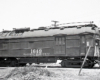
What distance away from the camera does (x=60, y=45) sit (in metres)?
17.1

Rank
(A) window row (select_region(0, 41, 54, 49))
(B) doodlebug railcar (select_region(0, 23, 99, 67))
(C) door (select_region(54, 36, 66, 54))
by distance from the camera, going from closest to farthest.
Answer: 1. (B) doodlebug railcar (select_region(0, 23, 99, 67))
2. (C) door (select_region(54, 36, 66, 54))
3. (A) window row (select_region(0, 41, 54, 49))

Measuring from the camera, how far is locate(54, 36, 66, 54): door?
17.0 m

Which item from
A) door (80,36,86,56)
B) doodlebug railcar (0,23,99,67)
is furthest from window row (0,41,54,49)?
door (80,36,86,56)

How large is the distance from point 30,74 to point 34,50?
26.5ft

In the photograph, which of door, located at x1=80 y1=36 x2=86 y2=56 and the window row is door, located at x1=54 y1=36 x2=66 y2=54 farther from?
door, located at x1=80 y1=36 x2=86 y2=56

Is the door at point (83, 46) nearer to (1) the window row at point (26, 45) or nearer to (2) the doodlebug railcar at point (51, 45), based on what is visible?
(2) the doodlebug railcar at point (51, 45)

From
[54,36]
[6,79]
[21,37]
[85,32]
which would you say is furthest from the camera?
[21,37]

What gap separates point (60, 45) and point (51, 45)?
973 millimetres

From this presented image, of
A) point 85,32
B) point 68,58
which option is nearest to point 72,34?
point 85,32

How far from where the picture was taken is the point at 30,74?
10242mm

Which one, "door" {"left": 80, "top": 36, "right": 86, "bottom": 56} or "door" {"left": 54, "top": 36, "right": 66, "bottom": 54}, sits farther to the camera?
"door" {"left": 54, "top": 36, "right": 66, "bottom": 54}

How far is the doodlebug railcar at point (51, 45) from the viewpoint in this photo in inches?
640

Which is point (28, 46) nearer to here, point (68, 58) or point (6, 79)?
point (68, 58)

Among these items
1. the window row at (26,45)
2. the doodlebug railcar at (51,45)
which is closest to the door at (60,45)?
the doodlebug railcar at (51,45)
